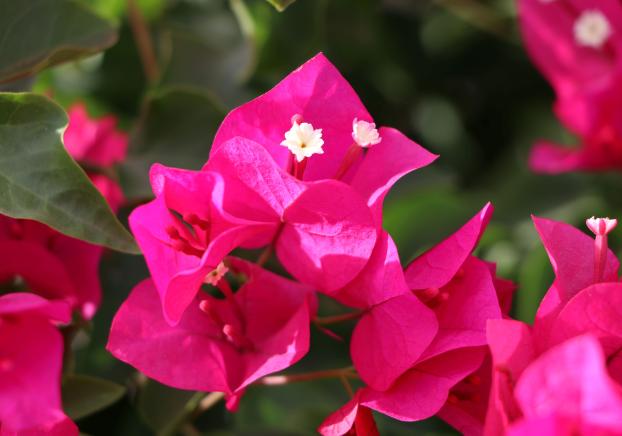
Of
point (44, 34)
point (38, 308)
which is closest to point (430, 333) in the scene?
point (38, 308)

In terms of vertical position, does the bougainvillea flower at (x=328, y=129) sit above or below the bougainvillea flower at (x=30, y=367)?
above

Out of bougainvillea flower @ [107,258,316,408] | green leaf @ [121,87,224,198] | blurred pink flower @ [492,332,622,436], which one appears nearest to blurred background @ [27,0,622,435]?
green leaf @ [121,87,224,198]

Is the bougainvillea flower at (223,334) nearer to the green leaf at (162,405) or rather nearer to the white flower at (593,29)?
the green leaf at (162,405)

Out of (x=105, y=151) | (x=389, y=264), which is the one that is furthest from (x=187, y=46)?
(x=389, y=264)

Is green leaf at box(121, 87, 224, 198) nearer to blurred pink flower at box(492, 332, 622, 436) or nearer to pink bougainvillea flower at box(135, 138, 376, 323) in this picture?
pink bougainvillea flower at box(135, 138, 376, 323)

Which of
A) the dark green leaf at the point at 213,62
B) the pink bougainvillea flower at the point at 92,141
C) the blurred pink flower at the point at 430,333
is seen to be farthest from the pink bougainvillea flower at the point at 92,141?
the blurred pink flower at the point at 430,333

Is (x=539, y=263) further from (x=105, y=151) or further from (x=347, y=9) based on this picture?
(x=105, y=151)

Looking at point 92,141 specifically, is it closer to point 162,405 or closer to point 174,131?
point 174,131
